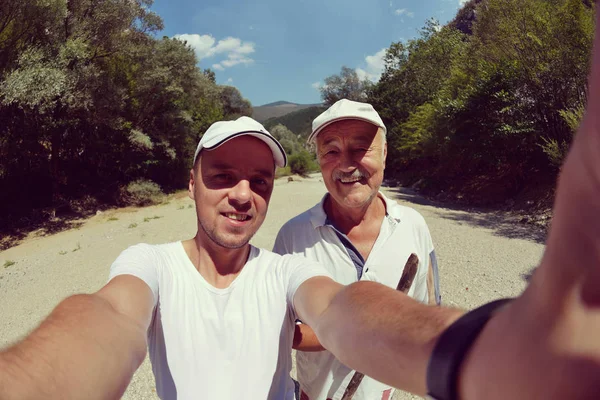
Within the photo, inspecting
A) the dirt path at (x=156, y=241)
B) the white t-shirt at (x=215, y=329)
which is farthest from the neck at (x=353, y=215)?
the dirt path at (x=156, y=241)

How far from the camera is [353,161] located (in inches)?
79.8

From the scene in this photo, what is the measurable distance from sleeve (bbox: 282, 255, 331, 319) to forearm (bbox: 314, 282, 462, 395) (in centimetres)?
28

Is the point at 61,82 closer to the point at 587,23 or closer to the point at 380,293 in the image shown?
the point at 380,293

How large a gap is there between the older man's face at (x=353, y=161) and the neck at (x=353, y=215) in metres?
0.05

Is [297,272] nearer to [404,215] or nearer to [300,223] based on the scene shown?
[300,223]

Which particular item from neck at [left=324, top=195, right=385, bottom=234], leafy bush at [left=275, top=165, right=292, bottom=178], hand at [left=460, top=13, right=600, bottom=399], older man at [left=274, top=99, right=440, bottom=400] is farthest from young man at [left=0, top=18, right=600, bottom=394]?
leafy bush at [left=275, top=165, right=292, bottom=178]

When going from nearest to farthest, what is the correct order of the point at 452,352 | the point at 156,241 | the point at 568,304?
the point at 568,304
the point at 452,352
the point at 156,241

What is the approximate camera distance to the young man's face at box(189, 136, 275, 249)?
1623 mm

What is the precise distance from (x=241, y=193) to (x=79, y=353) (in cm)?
93

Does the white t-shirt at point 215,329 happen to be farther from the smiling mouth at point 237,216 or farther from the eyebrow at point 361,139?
the eyebrow at point 361,139

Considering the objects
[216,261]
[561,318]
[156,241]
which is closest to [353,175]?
[216,261]

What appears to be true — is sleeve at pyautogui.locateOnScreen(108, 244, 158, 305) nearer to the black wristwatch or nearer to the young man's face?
the young man's face

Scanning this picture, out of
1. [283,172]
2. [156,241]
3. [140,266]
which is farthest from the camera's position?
[283,172]

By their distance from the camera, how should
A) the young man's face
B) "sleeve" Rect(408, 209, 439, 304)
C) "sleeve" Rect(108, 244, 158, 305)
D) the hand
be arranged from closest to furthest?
the hand → "sleeve" Rect(108, 244, 158, 305) → the young man's face → "sleeve" Rect(408, 209, 439, 304)
